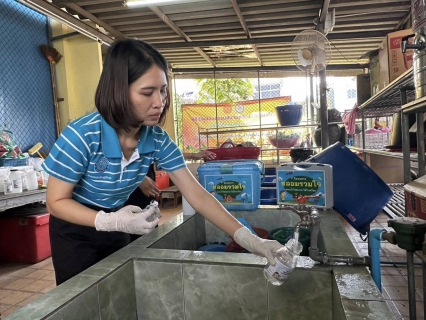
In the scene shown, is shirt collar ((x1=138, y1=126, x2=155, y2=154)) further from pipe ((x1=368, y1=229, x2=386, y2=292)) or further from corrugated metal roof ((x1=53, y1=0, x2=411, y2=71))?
corrugated metal roof ((x1=53, y1=0, x2=411, y2=71))

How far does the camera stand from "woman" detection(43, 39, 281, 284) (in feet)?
3.61

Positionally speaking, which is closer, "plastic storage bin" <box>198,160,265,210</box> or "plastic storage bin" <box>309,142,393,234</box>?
"plastic storage bin" <box>309,142,393,234</box>

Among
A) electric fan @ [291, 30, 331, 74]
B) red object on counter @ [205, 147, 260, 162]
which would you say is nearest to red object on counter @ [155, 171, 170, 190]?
electric fan @ [291, 30, 331, 74]

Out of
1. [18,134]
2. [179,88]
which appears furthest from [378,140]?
[179,88]

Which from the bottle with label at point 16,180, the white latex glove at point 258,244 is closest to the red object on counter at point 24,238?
the bottle with label at point 16,180

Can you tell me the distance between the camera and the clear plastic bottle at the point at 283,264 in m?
0.91

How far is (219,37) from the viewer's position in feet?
18.4

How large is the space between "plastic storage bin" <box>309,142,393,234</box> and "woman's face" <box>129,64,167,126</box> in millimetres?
1067

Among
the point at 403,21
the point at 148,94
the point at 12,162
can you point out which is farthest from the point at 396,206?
the point at 12,162

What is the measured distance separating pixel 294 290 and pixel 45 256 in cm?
345

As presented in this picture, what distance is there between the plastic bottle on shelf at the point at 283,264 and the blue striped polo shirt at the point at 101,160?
618mm

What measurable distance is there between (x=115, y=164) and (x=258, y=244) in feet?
1.98

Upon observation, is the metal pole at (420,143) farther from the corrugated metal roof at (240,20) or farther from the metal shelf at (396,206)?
the corrugated metal roof at (240,20)

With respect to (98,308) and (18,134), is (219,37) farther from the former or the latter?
(98,308)
